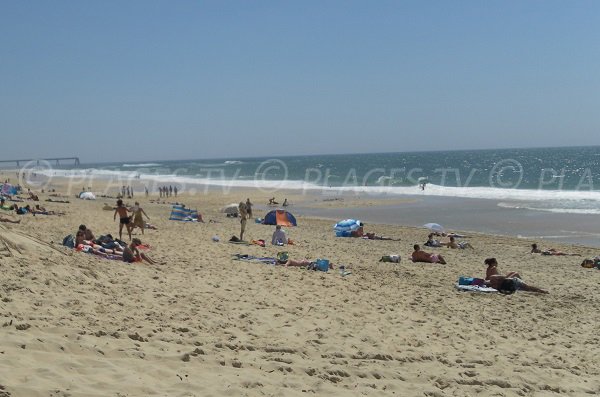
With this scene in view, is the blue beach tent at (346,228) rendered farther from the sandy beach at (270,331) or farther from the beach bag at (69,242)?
the beach bag at (69,242)

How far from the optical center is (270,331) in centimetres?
681

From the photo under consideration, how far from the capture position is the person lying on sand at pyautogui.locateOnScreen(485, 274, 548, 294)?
411 inches

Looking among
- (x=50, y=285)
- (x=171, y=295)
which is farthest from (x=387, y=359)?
(x=50, y=285)

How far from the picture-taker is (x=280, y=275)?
412 inches

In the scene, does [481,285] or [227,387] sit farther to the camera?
[481,285]

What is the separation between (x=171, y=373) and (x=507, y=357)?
13.6 ft

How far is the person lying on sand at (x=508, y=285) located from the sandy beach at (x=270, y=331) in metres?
0.25

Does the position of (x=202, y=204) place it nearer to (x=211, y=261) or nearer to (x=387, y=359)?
(x=211, y=261)

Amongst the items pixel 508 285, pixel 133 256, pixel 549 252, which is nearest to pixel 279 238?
pixel 133 256

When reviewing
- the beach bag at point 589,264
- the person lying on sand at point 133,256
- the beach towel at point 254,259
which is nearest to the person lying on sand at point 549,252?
the beach bag at point 589,264

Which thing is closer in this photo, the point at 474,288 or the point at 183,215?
the point at 474,288

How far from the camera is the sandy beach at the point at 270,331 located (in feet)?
16.0

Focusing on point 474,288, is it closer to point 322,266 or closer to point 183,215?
point 322,266

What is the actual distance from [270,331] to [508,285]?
5.64 m
